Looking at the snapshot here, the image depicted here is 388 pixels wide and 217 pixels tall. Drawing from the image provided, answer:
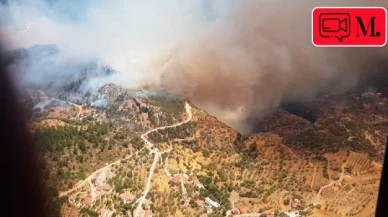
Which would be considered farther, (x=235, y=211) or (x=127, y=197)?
(x=235, y=211)

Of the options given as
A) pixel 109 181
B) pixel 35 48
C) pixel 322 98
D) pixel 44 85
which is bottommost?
pixel 109 181

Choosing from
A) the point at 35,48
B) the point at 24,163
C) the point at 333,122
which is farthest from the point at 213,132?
the point at 24,163

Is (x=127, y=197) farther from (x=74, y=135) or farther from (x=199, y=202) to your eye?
(x=74, y=135)

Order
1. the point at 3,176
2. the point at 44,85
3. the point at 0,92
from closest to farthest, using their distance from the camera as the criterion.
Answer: the point at 3,176
the point at 0,92
the point at 44,85

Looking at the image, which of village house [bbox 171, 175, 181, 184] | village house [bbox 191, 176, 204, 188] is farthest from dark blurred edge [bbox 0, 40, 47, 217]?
village house [bbox 191, 176, 204, 188]

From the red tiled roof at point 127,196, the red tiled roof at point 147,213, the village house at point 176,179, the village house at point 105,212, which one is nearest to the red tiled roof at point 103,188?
the red tiled roof at point 127,196

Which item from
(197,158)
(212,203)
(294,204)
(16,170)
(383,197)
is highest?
(16,170)

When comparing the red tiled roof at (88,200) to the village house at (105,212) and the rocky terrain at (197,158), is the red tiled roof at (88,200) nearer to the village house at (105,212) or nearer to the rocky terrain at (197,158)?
the rocky terrain at (197,158)

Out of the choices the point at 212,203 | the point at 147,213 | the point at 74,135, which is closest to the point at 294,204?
the point at 212,203

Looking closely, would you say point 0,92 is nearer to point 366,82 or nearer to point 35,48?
point 35,48
